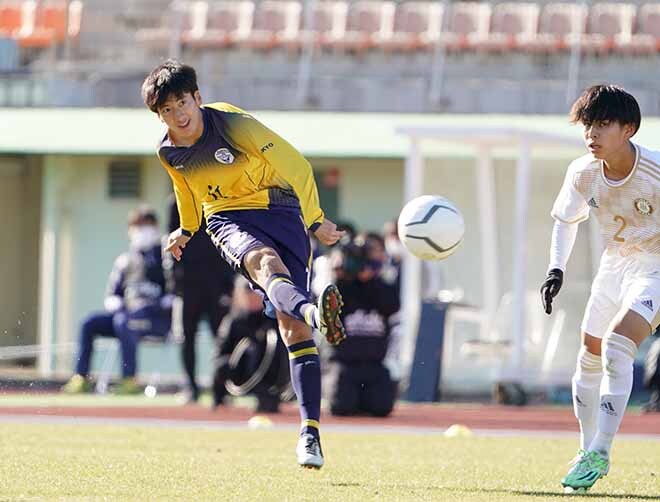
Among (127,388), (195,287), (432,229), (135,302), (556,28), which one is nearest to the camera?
(432,229)

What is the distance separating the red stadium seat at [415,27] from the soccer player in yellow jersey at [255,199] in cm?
1502

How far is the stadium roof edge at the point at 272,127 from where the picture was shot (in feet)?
66.2

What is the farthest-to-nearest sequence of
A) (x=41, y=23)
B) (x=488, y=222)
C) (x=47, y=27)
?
(x=41, y=23) → (x=47, y=27) → (x=488, y=222)

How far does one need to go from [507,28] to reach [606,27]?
1520 mm

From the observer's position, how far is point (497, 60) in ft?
76.5

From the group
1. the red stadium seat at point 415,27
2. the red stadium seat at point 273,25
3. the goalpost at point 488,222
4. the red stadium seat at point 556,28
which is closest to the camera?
the goalpost at point 488,222

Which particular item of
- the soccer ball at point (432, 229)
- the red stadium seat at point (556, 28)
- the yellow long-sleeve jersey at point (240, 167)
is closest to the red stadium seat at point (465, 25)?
the red stadium seat at point (556, 28)

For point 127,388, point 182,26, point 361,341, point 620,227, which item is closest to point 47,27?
point 182,26

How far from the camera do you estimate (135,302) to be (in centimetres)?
1755

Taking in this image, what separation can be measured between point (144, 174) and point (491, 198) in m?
6.21

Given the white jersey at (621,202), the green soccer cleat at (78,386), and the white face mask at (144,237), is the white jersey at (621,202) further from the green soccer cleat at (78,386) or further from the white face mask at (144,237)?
the green soccer cleat at (78,386)

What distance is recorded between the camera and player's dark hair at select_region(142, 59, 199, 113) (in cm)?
774

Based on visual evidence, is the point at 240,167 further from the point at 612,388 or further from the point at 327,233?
the point at 612,388

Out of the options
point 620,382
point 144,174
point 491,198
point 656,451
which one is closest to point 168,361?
point 144,174
